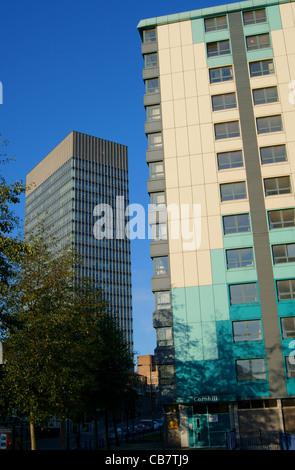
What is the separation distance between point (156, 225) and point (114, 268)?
129 meters

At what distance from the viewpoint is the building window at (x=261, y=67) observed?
1797 inches

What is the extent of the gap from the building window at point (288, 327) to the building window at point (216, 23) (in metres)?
29.2

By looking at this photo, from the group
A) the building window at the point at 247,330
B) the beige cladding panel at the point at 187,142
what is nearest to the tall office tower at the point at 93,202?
the beige cladding panel at the point at 187,142

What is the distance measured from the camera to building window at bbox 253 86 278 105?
44.9 meters

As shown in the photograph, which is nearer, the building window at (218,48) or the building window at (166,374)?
the building window at (166,374)

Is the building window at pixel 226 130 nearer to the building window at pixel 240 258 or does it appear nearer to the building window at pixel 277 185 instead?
the building window at pixel 277 185

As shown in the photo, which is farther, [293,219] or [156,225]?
[156,225]

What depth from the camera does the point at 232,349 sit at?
38812 millimetres

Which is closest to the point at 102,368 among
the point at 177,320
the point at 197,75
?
the point at 177,320

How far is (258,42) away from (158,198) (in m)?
18.2

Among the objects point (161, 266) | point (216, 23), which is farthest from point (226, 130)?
point (161, 266)

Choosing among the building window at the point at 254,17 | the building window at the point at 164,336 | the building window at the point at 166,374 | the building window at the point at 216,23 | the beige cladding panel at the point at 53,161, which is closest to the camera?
the building window at the point at 166,374
